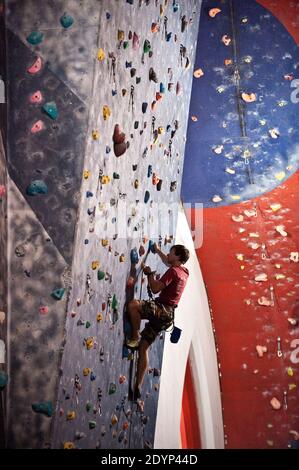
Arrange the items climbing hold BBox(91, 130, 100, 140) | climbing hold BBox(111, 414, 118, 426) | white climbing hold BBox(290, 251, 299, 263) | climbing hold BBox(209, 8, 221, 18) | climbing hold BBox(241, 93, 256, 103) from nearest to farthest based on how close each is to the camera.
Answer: climbing hold BBox(91, 130, 100, 140) < climbing hold BBox(111, 414, 118, 426) < climbing hold BBox(209, 8, 221, 18) < climbing hold BBox(241, 93, 256, 103) < white climbing hold BBox(290, 251, 299, 263)

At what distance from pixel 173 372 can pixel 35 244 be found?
360 cm

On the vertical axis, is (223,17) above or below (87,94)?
above

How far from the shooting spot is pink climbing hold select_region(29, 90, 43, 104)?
2.67 m

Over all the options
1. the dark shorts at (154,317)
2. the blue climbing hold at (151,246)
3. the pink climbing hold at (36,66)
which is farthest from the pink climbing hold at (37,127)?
the blue climbing hold at (151,246)

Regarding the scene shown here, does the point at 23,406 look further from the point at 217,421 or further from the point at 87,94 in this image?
the point at 217,421

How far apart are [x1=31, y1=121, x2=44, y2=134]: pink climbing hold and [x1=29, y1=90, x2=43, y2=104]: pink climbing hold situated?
0.08 m

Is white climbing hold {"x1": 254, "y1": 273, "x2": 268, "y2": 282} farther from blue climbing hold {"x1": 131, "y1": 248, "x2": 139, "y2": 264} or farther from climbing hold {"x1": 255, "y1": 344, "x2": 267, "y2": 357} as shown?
blue climbing hold {"x1": 131, "y1": 248, "x2": 139, "y2": 264}

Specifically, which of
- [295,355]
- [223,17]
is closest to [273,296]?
[295,355]

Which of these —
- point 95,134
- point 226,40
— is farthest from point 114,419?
point 226,40

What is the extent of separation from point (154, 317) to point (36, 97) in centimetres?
166

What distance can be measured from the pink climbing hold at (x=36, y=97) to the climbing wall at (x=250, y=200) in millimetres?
3156

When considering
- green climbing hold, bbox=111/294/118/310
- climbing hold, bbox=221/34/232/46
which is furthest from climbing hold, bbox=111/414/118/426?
climbing hold, bbox=221/34/232/46

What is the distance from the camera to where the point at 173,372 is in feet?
19.7

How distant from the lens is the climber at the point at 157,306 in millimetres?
3791
